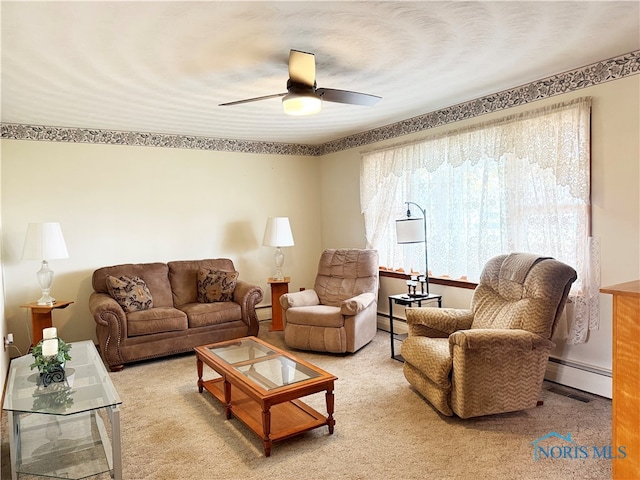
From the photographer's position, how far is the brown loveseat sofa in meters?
4.20

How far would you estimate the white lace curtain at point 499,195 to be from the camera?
3.34 metres

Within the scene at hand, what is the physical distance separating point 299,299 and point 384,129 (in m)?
2.21

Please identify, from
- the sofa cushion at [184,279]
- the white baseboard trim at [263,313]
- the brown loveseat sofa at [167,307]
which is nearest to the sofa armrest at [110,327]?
the brown loveseat sofa at [167,307]

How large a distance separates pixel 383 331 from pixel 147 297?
2.69m

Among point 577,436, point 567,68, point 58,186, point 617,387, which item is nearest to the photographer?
point 617,387

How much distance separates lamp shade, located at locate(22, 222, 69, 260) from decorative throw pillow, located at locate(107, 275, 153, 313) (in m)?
0.55

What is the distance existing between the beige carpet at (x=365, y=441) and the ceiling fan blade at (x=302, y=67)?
7.48 feet

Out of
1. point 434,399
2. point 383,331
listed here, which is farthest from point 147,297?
point 434,399

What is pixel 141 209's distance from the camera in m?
5.25

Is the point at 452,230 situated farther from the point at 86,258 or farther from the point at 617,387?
the point at 86,258

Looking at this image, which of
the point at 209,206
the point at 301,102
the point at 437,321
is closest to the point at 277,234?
the point at 209,206

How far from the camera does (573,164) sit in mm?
3379

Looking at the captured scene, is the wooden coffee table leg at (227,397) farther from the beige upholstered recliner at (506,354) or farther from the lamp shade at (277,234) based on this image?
the lamp shade at (277,234)

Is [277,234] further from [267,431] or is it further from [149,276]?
[267,431]
